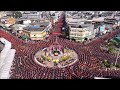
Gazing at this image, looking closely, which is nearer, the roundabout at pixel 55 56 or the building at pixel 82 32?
the roundabout at pixel 55 56

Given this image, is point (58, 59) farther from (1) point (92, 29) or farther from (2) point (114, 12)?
(2) point (114, 12)

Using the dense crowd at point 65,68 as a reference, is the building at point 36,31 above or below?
above

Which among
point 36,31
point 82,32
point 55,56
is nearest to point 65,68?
point 55,56

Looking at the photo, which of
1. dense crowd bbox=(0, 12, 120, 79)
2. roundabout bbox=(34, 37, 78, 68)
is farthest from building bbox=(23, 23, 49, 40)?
roundabout bbox=(34, 37, 78, 68)

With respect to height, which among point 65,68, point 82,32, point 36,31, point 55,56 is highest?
point 36,31

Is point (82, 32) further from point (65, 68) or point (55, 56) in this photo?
point (65, 68)

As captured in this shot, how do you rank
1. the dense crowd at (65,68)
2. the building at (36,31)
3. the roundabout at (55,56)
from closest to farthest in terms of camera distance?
the dense crowd at (65,68), the roundabout at (55,56), the building at (36,31)

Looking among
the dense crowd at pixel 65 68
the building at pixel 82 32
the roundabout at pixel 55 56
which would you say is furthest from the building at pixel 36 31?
the building at pixel 82 32

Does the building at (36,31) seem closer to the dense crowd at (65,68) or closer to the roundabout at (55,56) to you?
the dense crowd at (65,68)

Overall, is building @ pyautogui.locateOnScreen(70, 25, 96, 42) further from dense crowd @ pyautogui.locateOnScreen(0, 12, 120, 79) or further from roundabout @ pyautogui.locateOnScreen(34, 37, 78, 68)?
roundabout @ pyautogui.locateOnScreen(34, 37, 78, 68)

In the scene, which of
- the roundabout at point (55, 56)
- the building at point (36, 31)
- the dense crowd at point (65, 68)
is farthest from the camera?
the building at point (36, 31)
